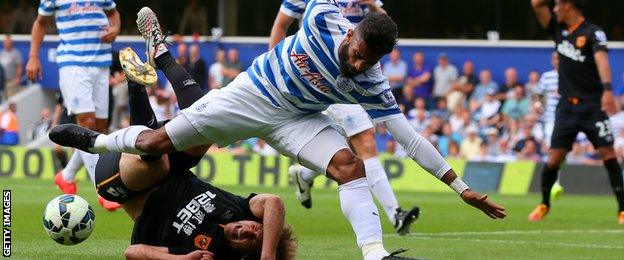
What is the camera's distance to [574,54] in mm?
14391

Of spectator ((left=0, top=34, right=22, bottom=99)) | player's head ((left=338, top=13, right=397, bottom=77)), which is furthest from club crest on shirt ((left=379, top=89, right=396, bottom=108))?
spectator ((left=0, top=34, right=22, bottom=99))

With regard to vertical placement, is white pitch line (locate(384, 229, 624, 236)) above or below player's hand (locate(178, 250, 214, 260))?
below

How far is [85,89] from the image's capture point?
14672mm

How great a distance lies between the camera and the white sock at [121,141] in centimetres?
912

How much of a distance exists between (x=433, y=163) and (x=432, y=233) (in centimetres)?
319

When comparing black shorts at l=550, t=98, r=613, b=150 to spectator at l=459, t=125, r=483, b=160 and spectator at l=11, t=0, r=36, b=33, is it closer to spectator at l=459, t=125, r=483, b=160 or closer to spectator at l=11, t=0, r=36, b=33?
spectator at l=459, t=125, r=483, b=160

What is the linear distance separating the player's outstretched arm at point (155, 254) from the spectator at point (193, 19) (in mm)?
22785

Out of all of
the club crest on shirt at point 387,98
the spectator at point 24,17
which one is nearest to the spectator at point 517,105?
the spectator at point 24,17

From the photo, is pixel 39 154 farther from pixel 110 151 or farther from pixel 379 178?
pixel 110 151

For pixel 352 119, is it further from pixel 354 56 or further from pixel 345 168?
pixel 354 56

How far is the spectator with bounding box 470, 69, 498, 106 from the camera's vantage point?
25091mm

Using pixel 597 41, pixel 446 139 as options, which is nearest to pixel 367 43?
pixel 597 41

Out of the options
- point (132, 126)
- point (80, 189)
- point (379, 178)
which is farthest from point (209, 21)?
point (132, 126)

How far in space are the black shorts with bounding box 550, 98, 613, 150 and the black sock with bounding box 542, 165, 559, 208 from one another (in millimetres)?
273
